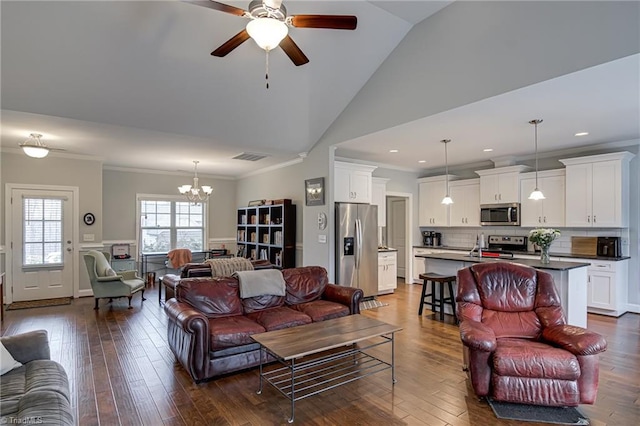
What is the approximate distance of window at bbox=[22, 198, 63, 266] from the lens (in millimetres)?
6234

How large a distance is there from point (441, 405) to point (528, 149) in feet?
16.1

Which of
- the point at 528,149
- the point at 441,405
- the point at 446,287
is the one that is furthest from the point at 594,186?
the point at 441,405

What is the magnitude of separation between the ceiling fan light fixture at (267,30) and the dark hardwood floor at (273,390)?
8.81ft

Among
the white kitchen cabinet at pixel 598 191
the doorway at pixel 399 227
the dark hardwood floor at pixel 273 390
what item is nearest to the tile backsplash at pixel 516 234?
the white kitchen cabinet at pixel 598 191

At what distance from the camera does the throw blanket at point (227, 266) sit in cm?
508

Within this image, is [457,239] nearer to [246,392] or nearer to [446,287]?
[446,287]

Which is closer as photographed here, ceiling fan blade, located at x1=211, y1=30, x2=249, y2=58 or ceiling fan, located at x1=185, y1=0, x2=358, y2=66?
ceiling fan, located at x1=185, y1=0, x2=358, y2=66

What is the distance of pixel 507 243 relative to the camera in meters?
6.85

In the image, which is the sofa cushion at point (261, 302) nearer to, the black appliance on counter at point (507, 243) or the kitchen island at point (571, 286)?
the kitchen island at point (571, 286)

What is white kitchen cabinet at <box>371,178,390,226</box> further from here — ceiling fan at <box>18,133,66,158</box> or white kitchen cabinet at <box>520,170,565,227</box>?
ceiling fan at <box>18,133,66,158</box>

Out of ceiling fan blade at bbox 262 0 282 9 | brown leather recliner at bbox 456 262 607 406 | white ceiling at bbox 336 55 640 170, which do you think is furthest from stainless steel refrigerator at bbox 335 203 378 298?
ceiling fan blade at bbox 262 0 282 9

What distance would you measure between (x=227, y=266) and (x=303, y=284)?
56.0 inches

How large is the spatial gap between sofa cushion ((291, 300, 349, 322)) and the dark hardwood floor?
0.65 m

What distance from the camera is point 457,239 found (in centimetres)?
787
